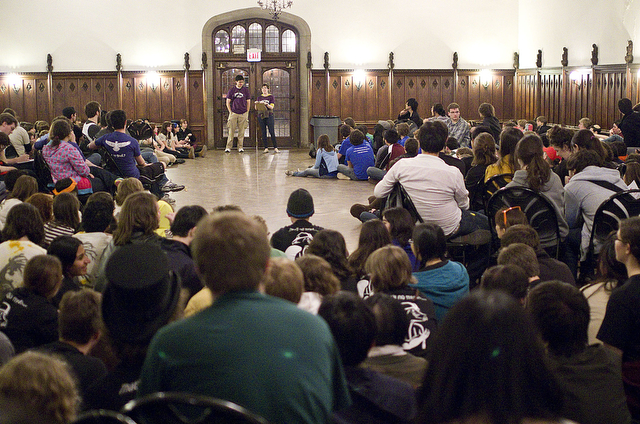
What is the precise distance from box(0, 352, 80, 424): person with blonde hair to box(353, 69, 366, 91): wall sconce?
15.2 m

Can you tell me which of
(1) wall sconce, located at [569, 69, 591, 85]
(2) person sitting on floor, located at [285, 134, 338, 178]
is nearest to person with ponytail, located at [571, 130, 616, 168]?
(2) person sitting on floor, located at [285, 134, 338, 178]

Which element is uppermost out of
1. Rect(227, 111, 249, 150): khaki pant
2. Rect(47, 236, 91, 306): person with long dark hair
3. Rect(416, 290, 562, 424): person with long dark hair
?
Rect(227, 111, 249, 150): khaki pant

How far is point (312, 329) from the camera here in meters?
1.50

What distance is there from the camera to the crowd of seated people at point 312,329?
129cm

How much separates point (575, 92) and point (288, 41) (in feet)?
22.3

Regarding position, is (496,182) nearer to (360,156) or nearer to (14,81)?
(360,156)

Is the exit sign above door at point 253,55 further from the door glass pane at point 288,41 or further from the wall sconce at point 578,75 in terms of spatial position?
the wall sconce at point 578,75

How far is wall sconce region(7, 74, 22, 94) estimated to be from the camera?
16016 mm

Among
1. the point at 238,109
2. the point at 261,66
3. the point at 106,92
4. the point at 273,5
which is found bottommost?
the point at 238,109

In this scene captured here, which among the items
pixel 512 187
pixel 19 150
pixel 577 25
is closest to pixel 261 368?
pixel 512 187

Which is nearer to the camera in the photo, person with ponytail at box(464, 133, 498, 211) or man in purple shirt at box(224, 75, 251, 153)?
person with ponytail at box(464, 133, 498, 211)

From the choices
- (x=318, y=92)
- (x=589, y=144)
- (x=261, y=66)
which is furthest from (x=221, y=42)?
(x=589, y=144)

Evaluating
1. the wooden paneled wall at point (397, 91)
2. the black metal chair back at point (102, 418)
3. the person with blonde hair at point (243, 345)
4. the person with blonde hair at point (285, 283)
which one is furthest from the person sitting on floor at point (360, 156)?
the black metal chair back at point (102, 418)

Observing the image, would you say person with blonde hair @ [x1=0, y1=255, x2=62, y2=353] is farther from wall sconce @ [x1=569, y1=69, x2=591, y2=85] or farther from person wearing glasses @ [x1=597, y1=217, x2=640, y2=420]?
wall sconce @ [x1=569, y1=69, x2=591, y2=85]
